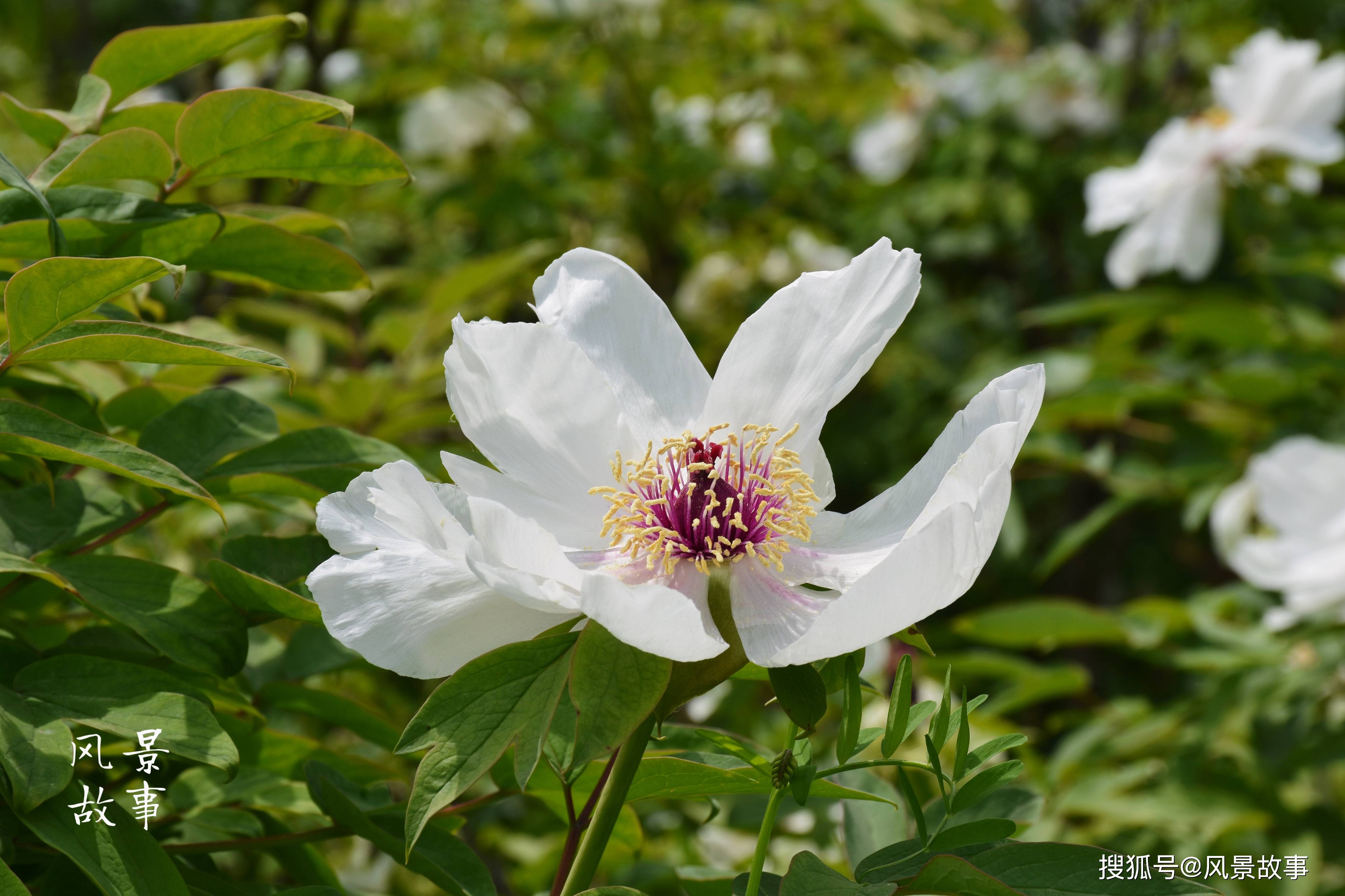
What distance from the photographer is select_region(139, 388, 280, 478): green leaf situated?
50 centimetres

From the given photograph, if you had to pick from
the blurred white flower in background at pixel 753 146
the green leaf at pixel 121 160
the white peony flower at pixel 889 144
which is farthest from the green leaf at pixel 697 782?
the white peony flower at pixel 889 144

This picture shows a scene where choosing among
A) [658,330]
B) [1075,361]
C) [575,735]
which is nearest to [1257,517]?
[1075,361]

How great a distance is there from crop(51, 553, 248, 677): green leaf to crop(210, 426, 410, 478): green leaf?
0.19 ft

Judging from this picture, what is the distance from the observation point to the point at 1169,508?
2.45 m

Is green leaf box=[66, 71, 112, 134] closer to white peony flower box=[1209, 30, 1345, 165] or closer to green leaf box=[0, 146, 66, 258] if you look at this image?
green leaf box=[0, 146, 66, 258]

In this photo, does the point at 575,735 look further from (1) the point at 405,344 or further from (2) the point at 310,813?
(1) the point at 405,344

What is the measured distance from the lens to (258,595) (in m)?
0.44

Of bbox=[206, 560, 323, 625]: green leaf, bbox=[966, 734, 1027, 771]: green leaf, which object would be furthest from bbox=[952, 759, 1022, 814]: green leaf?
bbox=[206, 560, 323, 625]: green leaf

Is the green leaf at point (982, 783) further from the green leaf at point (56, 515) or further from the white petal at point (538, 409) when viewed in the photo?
the green leaf at point (56, 515)

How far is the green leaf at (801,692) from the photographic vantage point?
1.23 ft

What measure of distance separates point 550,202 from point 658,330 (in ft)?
4.05

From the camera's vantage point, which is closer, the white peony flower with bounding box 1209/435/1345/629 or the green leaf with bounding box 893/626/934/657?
the green leaf with bounding box 893/626/934/657

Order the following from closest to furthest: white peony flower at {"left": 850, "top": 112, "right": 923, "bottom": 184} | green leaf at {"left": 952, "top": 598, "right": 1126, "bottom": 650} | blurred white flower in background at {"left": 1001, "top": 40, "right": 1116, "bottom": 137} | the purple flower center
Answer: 1. the purple flower center
2. green leaf at {"left": 952, "top": 598, "right": 1126, "bottom": 650}
3. blurred white flower in background at {"left": 1001, "top": 40, "right": 1116, "bottom": 137}
4. white peony flower at {"left": 850, "top": 112, "right": 923, "bottom": 184}

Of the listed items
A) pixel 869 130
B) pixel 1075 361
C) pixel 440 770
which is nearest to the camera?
pixel 440 770
